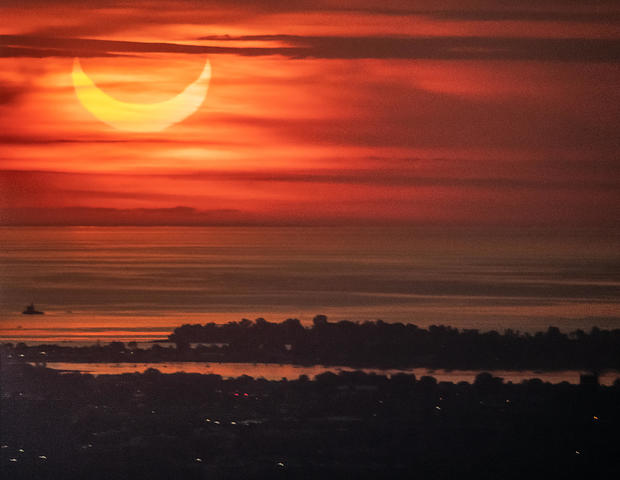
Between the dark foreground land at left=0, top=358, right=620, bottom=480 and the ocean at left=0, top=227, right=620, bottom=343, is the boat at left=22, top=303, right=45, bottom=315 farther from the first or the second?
the dark foreground land at left=0, top=358, right=620, bottom=480

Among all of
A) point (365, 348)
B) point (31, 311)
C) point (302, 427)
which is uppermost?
point (31, 311)

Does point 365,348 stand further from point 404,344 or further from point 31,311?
point 31,311

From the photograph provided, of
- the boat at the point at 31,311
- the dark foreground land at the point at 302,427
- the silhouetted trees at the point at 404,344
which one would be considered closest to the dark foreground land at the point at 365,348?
the silhouetted trees at the point at 404,344

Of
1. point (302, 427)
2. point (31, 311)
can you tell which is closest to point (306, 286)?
point (31, 311)

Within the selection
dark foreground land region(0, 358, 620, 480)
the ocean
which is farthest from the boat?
dark foreground land region(0, 358, 620, 480)

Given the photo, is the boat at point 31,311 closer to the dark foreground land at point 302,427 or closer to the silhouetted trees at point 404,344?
the silhouetted trees at point 404,344

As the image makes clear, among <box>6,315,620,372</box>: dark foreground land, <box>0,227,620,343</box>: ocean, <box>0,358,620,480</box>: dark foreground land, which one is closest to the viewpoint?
<box>0,358,620,480</box>: dark foreground land
